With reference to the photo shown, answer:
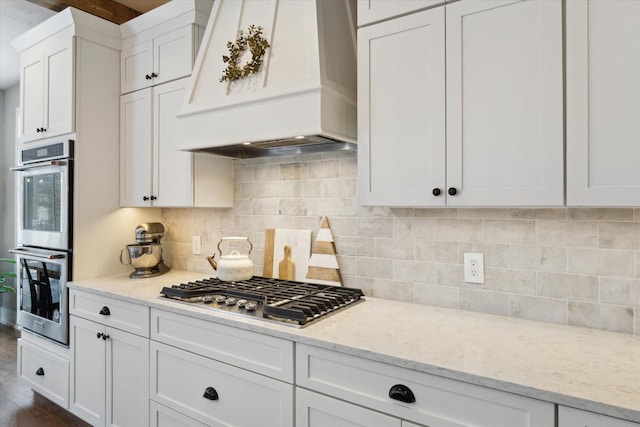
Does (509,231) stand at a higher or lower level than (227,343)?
higher

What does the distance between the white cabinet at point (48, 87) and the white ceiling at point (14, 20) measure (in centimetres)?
30

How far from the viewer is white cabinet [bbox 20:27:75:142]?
2.64 m

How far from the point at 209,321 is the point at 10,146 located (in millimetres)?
4433

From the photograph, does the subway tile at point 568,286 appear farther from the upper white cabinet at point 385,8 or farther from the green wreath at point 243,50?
the green wreath at point 243,50

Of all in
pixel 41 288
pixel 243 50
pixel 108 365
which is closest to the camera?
pixel 243 50

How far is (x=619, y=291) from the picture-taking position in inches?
59.1

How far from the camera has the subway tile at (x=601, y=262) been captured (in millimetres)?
1485

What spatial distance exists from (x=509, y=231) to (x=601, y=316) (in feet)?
1.49

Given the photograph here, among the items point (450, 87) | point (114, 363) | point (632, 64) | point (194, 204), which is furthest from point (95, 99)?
point (632, 64)

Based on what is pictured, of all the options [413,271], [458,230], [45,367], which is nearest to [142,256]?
[45,367]

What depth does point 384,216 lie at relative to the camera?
205 cm

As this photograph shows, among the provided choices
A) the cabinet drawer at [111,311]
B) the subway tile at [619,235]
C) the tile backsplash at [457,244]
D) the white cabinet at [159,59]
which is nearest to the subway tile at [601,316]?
the tile backsplash at [457,244]

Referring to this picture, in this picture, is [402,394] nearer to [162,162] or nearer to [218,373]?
[218,373]

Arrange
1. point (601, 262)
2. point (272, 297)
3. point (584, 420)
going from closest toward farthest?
point (584, 420) → point (601, 262) → point (272, 297)
